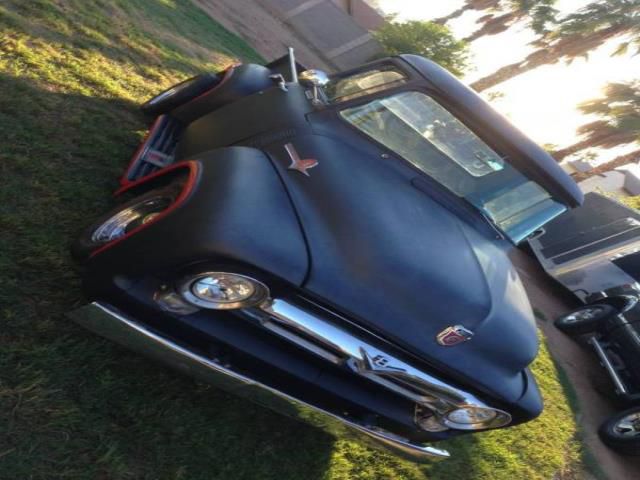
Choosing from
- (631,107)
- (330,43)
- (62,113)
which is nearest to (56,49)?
(62,113)

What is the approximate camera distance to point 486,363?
253 centimetres

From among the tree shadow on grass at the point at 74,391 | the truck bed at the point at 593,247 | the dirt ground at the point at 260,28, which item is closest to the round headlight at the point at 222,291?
the tree shadow on grass at the point at 74,391

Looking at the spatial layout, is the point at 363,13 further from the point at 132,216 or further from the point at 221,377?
the point at 221,377

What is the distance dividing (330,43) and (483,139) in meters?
14.8

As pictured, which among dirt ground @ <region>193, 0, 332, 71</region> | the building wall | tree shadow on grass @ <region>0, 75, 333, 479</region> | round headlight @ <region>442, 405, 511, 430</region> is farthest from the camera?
the building wall

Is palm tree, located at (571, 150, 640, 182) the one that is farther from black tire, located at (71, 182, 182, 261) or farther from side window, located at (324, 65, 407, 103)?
black tire, located at (71, 182, 182, 261)

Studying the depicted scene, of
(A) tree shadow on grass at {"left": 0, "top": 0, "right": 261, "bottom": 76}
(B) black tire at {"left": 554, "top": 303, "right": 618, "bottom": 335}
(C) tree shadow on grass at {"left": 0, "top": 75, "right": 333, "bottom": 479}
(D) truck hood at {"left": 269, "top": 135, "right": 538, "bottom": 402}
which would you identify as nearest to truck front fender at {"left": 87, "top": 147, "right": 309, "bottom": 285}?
(D) truck hood at {"left": 269, "top": 135, "right": 538, "bottom": 402}

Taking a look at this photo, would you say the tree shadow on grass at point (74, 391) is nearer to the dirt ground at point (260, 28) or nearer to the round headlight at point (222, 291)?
the round headlight at point (222, 291)

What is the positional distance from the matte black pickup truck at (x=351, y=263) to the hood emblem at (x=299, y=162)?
0.04 feet

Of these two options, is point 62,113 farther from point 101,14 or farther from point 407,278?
point 407,278

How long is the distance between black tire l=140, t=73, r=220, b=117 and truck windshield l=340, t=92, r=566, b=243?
1.48m

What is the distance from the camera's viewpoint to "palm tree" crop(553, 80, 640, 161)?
1202cm

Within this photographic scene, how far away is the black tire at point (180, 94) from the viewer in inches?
163

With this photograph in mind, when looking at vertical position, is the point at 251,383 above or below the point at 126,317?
below
